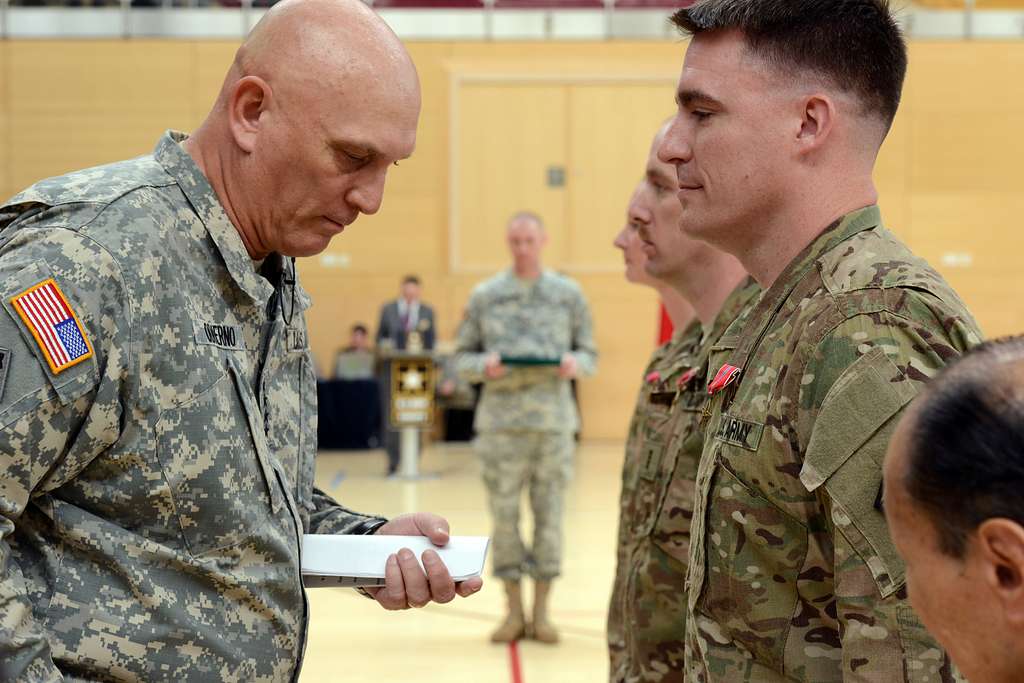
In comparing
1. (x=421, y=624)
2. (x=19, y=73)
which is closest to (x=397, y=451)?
(x=421, y=624)

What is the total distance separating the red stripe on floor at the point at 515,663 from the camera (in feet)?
17.5

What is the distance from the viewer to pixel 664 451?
2.75 meters

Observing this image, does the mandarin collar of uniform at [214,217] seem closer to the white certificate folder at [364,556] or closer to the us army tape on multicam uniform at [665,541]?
the white certificate folder at [364,556]

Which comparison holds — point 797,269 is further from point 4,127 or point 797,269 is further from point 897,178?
point 4,127

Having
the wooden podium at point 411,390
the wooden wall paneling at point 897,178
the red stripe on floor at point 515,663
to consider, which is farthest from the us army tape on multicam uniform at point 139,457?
the wooden wall paneling at point 897,178

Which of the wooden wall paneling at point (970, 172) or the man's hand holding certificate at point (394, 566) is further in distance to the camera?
the wooden wall paneling at point (970, 172)

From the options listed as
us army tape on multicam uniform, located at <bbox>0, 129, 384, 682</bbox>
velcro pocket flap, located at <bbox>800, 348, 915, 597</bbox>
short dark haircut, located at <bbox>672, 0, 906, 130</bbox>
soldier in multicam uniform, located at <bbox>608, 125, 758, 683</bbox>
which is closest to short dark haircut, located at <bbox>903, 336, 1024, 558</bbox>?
velcro pocket flap, located at <bbox>800, 348, 915, 597</bbox>

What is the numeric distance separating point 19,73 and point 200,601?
13989mm

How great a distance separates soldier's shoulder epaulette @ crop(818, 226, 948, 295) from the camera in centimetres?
154

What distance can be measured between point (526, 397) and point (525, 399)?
12 mm

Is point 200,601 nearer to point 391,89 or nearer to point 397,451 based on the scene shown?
Answer: point 391,89

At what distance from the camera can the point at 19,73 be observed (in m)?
14.1

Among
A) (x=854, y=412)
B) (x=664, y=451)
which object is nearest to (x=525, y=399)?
(x=664, y=451)

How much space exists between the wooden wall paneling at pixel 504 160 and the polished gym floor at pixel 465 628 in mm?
5109
